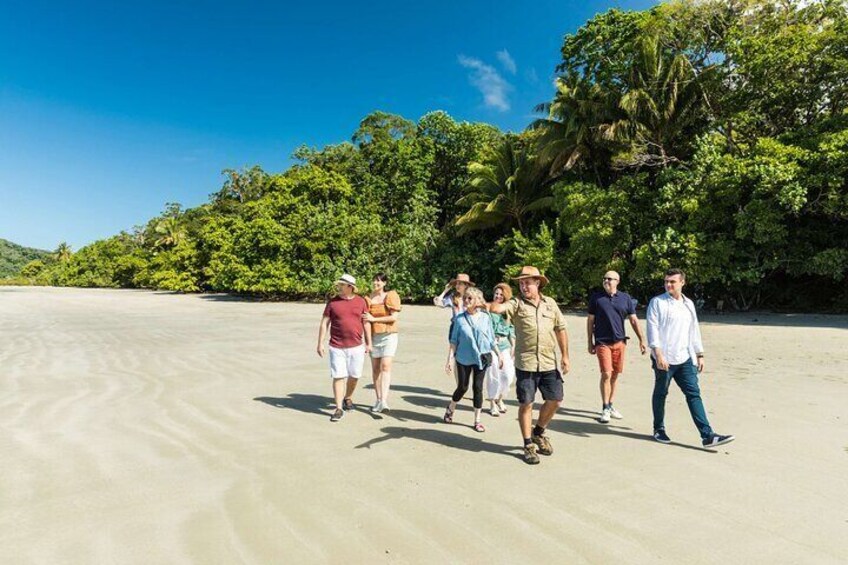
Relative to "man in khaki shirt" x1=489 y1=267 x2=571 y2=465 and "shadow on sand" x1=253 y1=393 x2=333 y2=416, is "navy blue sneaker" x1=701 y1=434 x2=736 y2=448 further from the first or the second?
"shadow on sand" x1=253 y1=393 x2=333 y2=416

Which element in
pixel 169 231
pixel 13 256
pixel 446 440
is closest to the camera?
pixel 446 440

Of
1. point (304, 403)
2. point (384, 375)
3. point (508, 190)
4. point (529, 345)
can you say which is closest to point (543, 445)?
point (529, 345)

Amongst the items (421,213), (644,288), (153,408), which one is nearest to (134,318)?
(153,408)

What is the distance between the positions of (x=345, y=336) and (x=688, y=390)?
3806mm

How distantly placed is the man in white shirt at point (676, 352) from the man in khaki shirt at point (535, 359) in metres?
1.03

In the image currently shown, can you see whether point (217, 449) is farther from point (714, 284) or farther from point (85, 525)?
point (714, 284)

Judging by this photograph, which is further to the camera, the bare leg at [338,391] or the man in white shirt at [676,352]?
the bare leg at [338,391]

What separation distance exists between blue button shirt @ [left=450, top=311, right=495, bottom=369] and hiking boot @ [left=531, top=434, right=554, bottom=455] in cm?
108

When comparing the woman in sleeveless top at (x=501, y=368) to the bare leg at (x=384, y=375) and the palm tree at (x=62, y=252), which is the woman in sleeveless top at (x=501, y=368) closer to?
the bare leg at (x=384, y=375)

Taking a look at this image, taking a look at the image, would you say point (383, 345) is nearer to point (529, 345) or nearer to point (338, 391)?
point (338, 391)

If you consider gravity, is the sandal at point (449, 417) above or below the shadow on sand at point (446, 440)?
above

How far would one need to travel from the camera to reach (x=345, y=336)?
5801 millimetres

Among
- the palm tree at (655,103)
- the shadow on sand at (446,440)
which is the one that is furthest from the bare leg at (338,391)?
the palm tree at (655,103)

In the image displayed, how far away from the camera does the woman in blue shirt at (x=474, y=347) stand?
17.6 feet
